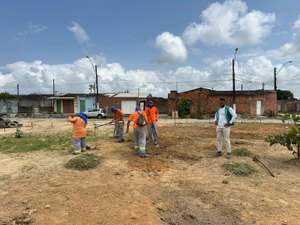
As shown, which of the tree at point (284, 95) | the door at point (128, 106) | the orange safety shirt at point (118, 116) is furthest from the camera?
the tree at point (284, 95)

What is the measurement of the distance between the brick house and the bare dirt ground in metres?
27.6

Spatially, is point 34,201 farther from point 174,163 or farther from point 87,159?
point 174,163

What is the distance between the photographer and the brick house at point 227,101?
3541 cm

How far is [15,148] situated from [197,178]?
7.40m

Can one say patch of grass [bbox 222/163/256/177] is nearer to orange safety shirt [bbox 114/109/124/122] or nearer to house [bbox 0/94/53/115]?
orange safety shirt [bbox 114/109/124/122]

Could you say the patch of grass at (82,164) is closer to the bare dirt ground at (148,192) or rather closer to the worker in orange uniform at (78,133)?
the bare dirt ground at (148,192)

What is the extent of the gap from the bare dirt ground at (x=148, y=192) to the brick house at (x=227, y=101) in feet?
90.6

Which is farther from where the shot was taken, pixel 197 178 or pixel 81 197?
pixel 197 178

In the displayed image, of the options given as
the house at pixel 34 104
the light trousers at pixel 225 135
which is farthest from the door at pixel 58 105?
the light trousers at pixel 225 135

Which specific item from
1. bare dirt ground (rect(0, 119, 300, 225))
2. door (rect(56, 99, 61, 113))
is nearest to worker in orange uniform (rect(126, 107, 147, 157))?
bare dirt ground (rect(0, 119, 300, 225))

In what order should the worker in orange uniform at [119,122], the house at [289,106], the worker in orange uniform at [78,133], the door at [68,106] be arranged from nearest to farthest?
the worker in orange uniform at [78,133] → the worker in orange uniform at [119,122] → the door at [68,106] → the house at [289,106]

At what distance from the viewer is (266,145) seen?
35.9ft

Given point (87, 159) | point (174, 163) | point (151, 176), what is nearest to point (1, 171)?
point (87, 159)

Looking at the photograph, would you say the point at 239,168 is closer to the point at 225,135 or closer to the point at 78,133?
the point at 225,135
